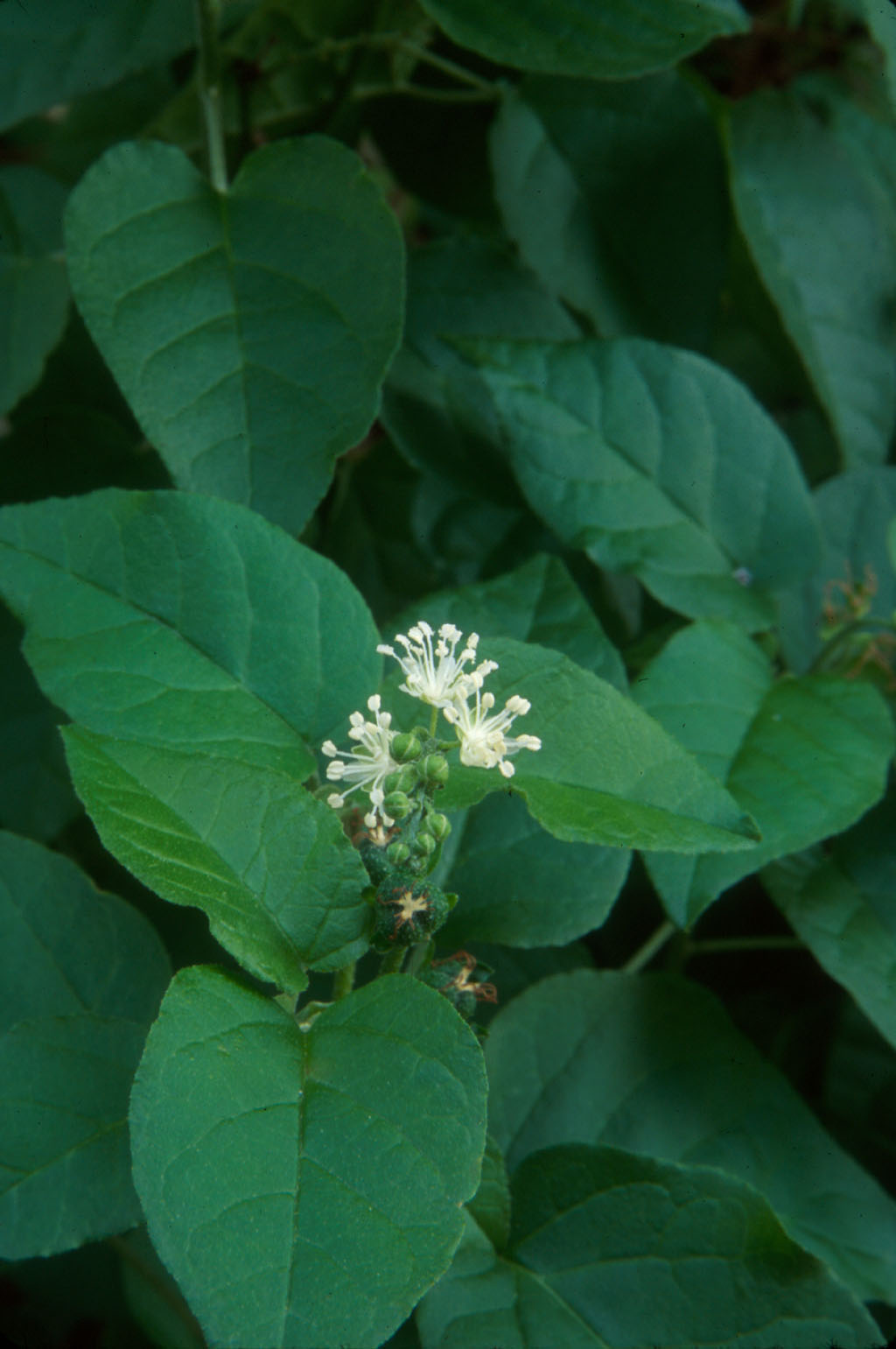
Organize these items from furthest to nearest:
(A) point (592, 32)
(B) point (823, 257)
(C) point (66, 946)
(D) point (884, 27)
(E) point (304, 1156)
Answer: (B) point (823, 257), (D) point (884, 27), (A) point (592, 32), (C) point (66, 946), (E) point (304, 1156)

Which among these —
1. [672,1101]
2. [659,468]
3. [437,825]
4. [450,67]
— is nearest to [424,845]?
[437,825]

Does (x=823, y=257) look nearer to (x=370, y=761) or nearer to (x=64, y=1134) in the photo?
(x=370, y=761)

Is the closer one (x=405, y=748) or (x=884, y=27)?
(x=405, y=748)

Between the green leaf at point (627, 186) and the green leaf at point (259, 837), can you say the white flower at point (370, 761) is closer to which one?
the green leaf at point (259, 837)

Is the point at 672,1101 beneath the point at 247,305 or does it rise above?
beneath

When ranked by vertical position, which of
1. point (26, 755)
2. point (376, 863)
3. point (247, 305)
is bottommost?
point (26, 755)

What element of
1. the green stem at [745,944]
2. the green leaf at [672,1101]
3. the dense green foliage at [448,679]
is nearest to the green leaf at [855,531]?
the dense green foliage at [448,679]

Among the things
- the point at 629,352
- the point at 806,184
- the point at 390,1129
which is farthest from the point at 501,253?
the point at 390,1129
